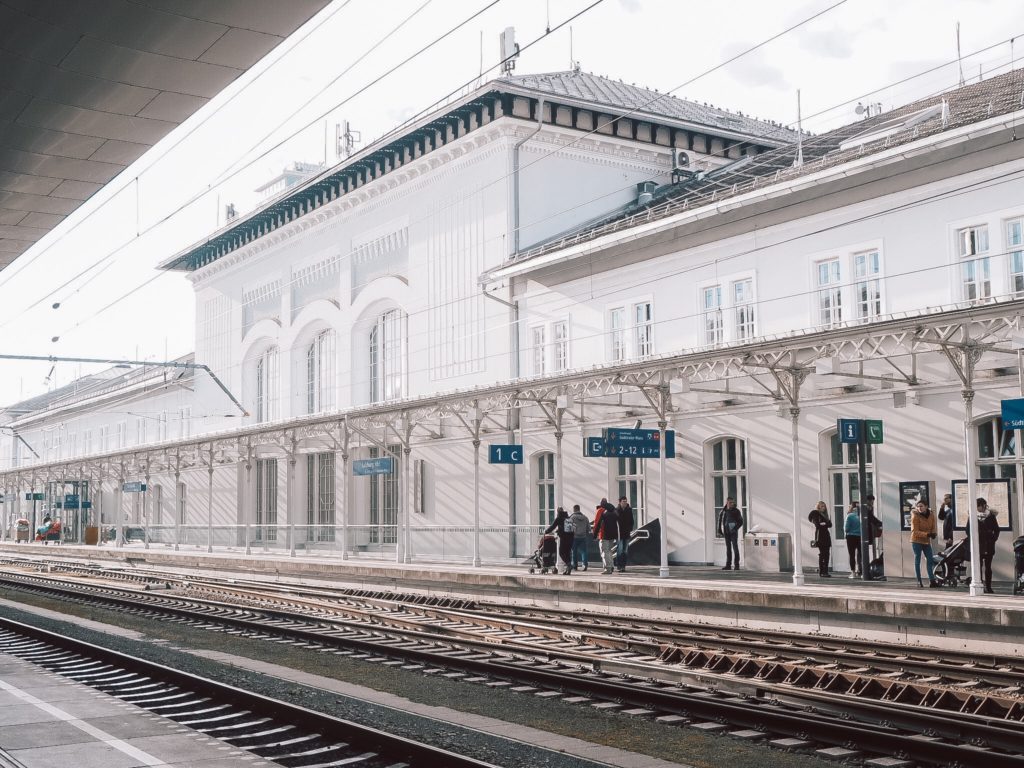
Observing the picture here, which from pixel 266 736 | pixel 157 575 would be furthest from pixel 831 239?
pixel 157 575

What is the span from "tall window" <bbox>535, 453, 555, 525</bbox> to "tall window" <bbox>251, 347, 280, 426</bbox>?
1642 centimetres

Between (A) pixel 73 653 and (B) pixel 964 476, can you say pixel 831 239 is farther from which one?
(A) pixel 73 653

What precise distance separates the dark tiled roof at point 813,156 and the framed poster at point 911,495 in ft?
19.8

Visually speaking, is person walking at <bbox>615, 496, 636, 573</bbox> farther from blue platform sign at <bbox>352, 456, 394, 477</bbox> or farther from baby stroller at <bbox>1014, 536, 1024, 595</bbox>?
baby stroller at <bbox>1014, 536, 1024, 595</bbox>

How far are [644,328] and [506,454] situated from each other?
4798 mm

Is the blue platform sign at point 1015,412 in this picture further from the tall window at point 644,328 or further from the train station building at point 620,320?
the tall window at point 644,328

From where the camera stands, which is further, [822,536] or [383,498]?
[383,498]

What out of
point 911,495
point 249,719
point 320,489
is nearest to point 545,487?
point 911,495

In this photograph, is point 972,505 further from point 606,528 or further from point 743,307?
point 743,307

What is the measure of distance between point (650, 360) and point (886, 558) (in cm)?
532

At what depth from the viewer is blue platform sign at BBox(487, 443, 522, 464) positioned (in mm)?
24281

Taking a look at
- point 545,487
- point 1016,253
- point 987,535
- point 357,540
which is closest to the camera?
point 987,535

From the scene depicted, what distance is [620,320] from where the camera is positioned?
89.7ft

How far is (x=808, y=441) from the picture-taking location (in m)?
22.5
